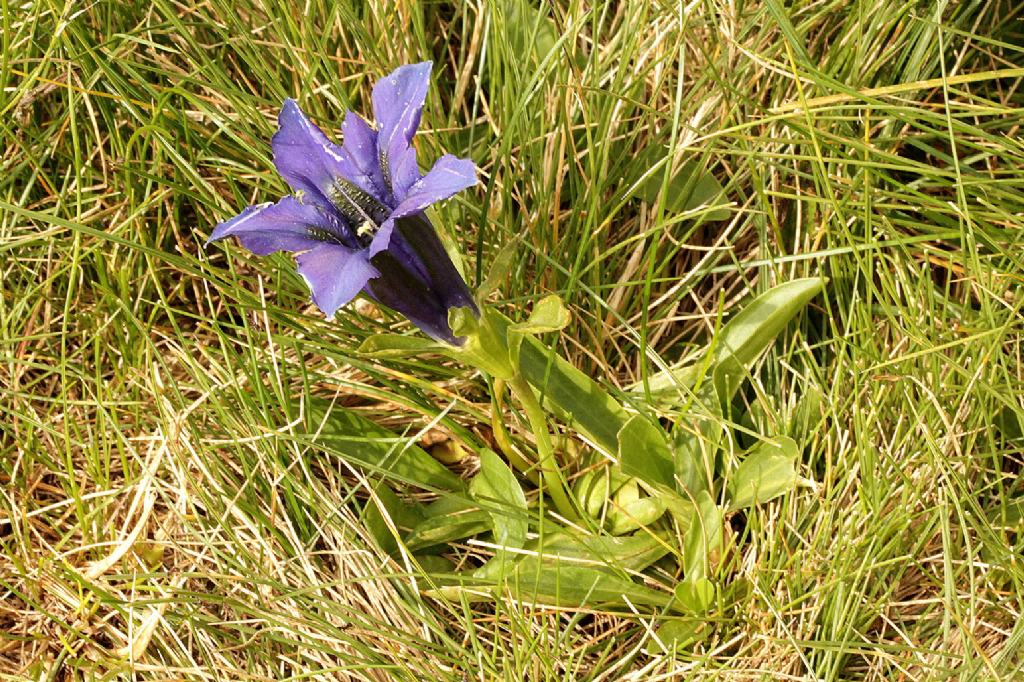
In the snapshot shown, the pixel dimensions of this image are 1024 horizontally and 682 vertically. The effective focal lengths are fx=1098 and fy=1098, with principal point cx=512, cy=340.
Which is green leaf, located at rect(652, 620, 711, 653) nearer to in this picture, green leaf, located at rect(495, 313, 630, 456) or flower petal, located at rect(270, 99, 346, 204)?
green leaf, located at rect(495, 313, 630, 456)

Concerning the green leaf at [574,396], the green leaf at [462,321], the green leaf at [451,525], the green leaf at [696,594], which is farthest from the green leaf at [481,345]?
the green leaf at [696,594]

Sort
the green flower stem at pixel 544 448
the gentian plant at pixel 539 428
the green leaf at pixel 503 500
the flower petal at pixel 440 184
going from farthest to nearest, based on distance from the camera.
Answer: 1. the green leaf at pixel 503 500
2. the green flower stem at pixel 544 448
3. the gentian plant at pixel 539 428
4. the flower petal at pixel 440 184

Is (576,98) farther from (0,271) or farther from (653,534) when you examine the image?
(0,271)

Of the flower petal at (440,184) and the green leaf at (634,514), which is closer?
the flower petal at (440,184)

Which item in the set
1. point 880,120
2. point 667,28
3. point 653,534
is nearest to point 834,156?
point 880,120

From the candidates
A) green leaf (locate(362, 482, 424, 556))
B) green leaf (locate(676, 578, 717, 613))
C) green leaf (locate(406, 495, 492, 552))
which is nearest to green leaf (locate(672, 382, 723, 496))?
green leaf (locate(676, 578, 717, 613))

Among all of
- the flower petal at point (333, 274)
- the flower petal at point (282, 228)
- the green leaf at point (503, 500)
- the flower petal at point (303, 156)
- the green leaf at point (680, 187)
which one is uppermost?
the flower petal at point (303, 156)

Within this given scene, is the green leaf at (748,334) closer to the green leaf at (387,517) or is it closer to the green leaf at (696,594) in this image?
the green leaf at (696,594)
